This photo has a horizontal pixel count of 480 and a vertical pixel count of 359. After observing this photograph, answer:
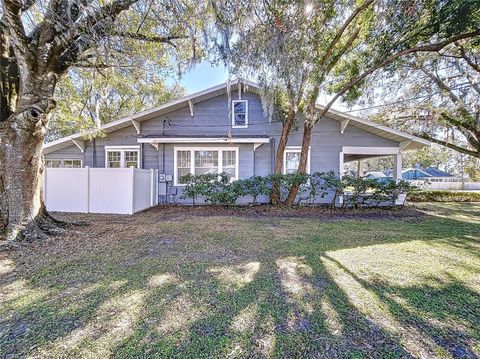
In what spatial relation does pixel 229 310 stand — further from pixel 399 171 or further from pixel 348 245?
pixel 399 171

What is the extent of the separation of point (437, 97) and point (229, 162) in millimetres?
11370

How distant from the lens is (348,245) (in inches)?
185

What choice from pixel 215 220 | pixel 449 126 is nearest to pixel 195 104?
pixel 215 220

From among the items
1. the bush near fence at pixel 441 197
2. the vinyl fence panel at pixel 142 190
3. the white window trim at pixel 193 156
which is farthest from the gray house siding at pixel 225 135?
the bush near fence at pixel 441 197

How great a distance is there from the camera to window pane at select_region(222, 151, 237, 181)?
10062mm

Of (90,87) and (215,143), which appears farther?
(215,143)

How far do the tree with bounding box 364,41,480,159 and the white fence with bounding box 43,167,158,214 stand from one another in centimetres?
1183

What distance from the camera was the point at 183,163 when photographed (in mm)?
10180

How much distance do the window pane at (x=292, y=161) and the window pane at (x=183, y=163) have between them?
428 cm

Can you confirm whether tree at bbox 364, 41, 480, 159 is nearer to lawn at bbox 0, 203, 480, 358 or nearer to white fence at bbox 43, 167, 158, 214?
lawn at bbox 0, 203, 480, 358

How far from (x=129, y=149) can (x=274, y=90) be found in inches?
276

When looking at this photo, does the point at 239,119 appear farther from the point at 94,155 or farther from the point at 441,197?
the point at 441,197

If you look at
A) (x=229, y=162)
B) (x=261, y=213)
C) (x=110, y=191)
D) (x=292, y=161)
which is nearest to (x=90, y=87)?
(x=110, y=191)

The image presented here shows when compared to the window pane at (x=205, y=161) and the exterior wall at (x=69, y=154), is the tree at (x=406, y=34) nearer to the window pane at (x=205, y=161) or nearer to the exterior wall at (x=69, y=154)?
the window pane at (x=205, y=161)
